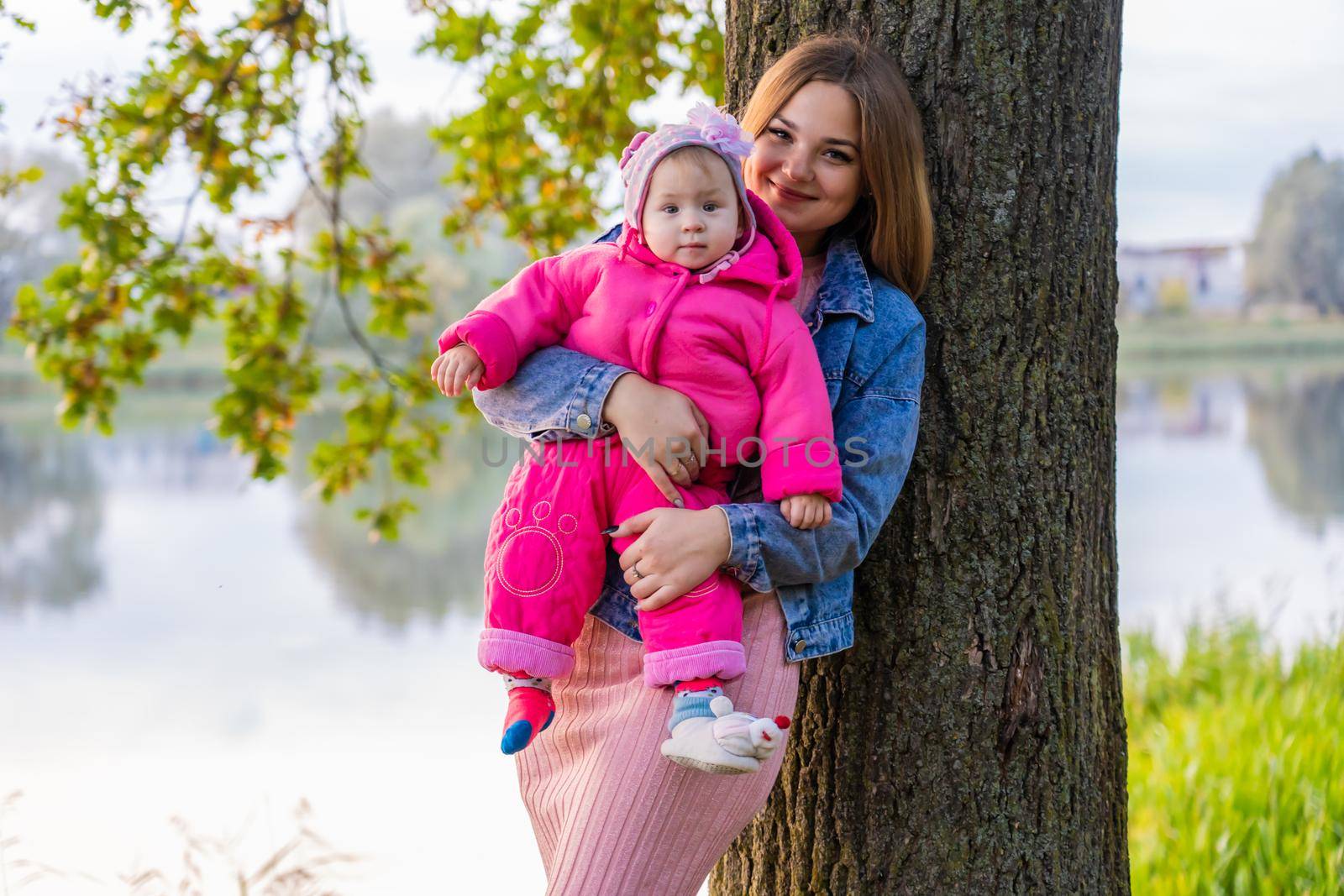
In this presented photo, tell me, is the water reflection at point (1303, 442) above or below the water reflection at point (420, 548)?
above

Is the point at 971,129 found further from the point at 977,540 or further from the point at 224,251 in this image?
the point at 224,251

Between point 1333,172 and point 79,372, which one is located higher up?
point 1333,172

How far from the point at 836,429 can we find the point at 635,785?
0.58m

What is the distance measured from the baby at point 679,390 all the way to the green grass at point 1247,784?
196 cm

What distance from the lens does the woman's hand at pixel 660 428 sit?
1581mm

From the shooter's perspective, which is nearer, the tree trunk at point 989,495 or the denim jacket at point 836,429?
the denim jacket at point 836,429

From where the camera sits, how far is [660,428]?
1.58 meters

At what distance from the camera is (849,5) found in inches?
75.3

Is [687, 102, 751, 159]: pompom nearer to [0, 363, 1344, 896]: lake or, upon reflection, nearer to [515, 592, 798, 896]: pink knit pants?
[515, 592, 798, 896]: pink knit pants

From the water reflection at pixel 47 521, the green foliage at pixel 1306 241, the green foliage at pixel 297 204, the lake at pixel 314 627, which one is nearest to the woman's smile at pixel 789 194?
the lake at pixel 314 627

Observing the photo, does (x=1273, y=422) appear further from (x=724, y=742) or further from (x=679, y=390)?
(x=724, y=742)

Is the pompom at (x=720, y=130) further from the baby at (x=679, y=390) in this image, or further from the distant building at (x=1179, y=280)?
the distant building at (x=1179, y=280)

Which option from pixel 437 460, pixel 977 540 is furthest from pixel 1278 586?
pixel 977 540

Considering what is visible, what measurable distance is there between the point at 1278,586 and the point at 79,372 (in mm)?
5182
